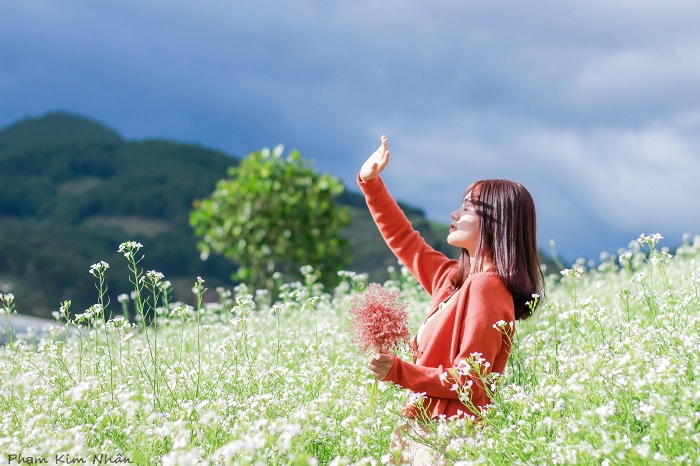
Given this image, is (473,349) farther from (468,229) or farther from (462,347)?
(468,229)

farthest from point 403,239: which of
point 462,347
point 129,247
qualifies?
point 129,247

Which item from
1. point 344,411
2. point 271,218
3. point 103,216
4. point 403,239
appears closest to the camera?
point 344,411

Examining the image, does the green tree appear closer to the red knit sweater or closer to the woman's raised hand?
the woman's raised hand

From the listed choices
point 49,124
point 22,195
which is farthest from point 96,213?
point 49,124

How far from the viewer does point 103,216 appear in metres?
42.5

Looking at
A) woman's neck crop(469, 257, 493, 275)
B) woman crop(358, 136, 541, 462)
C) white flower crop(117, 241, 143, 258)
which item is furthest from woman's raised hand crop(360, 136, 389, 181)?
white flower crop(117, 241, 143, 258)

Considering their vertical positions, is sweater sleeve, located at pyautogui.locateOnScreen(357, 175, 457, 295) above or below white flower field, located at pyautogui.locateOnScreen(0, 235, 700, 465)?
above

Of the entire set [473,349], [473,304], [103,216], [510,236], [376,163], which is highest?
[103,216]

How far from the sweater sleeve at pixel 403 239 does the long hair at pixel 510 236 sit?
538 millimetres

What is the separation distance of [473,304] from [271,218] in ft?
25.5

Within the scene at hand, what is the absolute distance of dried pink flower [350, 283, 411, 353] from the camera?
11.8ft

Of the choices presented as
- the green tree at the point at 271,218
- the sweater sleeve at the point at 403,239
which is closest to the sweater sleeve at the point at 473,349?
the sweater sleeve at the point at 403,239

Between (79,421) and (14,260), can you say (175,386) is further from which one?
(14,260)

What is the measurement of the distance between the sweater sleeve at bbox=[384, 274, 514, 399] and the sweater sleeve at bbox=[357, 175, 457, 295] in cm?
69
